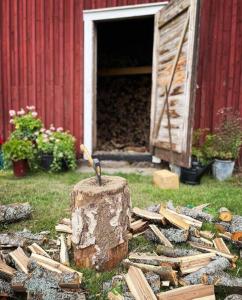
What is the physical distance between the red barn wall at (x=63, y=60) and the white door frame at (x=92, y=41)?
0.10 meters

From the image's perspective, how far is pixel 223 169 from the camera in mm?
4883

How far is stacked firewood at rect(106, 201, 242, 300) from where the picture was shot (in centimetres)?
198

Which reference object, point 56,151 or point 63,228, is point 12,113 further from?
point 63,228

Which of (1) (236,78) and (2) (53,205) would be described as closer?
(2) (53,205)

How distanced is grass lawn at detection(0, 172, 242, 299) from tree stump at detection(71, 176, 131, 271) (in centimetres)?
41

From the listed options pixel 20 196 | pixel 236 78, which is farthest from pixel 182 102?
pixel 20 196

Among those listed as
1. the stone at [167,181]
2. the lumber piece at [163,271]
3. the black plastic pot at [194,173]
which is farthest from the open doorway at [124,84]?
the lumber piece at [163,271]

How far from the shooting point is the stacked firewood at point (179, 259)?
6.48 feet

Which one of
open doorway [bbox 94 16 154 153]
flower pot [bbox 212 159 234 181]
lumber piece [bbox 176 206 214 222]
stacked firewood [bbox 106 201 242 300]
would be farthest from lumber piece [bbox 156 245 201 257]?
open doorway [bbox 94 16 154 153]

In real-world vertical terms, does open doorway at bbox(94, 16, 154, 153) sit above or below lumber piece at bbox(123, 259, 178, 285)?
above

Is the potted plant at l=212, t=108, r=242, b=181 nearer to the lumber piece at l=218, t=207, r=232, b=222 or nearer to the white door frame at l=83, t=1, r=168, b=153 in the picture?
the lumber piece at l=218, t=207, r=232, b=222

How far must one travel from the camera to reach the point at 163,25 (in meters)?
5.33

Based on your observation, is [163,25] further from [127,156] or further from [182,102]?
[127,156]

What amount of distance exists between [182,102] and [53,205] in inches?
92.3
